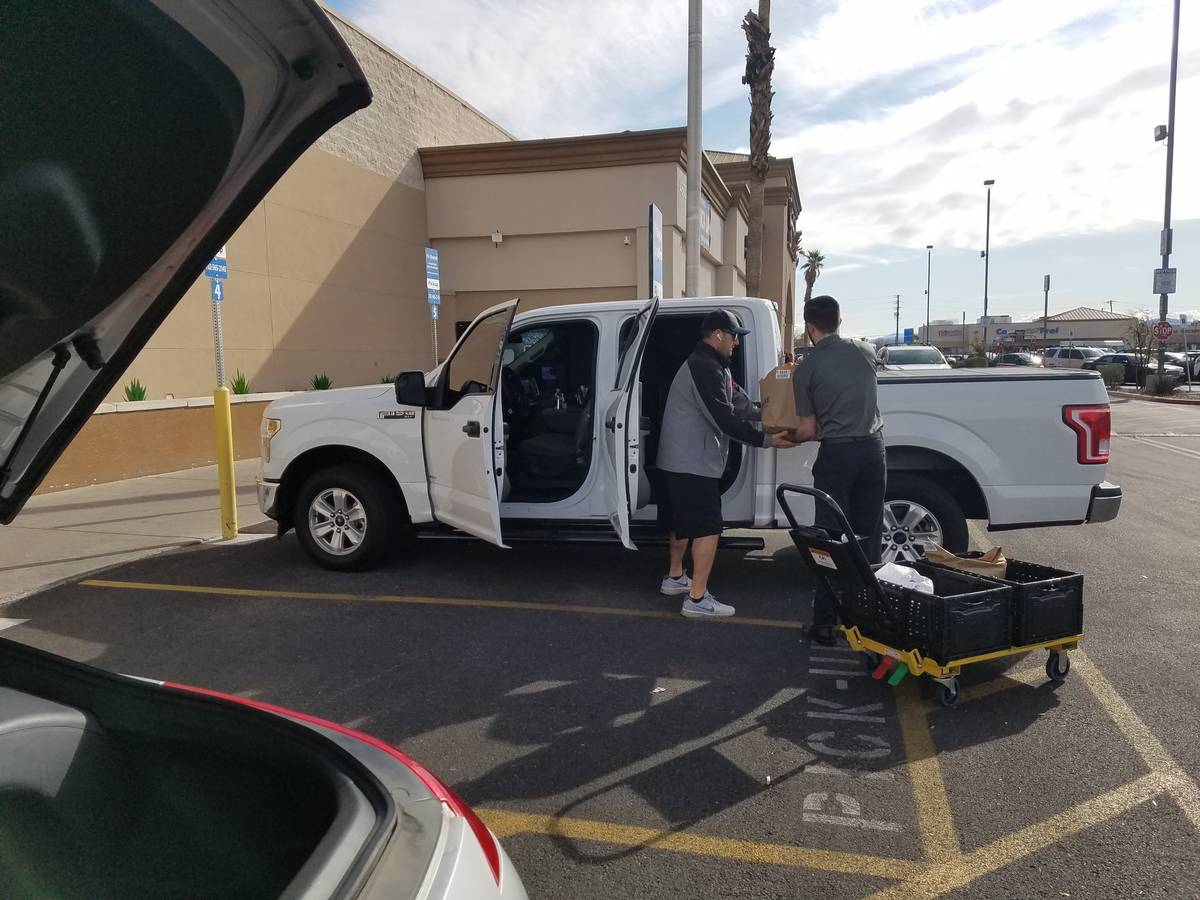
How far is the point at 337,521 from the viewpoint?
6.36 metres

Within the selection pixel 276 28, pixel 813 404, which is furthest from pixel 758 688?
pixel 276 28

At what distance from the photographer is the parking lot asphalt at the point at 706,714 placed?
2.88 meters

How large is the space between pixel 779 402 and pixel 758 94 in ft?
51.8

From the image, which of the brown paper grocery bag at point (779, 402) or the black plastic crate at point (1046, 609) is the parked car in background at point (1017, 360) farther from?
the black plastic crate at point (1046, 609)

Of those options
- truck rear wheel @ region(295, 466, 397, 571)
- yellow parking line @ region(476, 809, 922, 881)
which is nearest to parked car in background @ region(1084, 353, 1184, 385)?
truck rear wheel @ region(295, 466, 397, 571)

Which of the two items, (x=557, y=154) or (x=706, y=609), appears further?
(x=557, y=154)

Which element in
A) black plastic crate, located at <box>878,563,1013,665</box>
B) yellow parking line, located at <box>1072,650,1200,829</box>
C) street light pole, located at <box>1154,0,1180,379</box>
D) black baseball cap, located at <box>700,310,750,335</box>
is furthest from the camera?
street light pole, located at <box>1154,0,1180,379</box>

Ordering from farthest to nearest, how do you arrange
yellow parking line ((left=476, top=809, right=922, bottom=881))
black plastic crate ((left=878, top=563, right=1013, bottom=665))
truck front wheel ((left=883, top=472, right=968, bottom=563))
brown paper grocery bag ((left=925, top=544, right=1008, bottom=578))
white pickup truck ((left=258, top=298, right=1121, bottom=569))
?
1. truck front wheel ((left=883, top=472, right=968, bottom=563))
2. white pickup truck ((left=258, top=298, right=1121, bottom=569))
3. brown paper grocery bag ((left=925, top=544, right=1008, bottom=578))
4. black plastic crate ((left=878, top=563, right=1013, bottom=665))
5. yellow parking line ((left=476, top=809, right=922, bottom=881))

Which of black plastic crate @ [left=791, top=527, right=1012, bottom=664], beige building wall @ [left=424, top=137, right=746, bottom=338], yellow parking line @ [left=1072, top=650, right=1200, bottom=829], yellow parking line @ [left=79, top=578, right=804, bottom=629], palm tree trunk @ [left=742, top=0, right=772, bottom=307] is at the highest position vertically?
palm tree trunk @ [left=742, top=0, right=772, bottom=307]

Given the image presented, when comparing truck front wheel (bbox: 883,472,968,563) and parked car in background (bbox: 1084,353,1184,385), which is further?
parked car in background (bbox: 1084,353,1184,385)

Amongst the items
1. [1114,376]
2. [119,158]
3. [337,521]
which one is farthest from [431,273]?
[1114,376]

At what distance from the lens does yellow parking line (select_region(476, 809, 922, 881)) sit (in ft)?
9.34

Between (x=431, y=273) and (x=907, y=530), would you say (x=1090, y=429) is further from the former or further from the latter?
(x=431, y=273)

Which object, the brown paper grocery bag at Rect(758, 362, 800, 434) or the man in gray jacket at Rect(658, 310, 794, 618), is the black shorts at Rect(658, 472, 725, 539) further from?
the brown paper grocery bag at Rect(758, 362, 800, 434)
